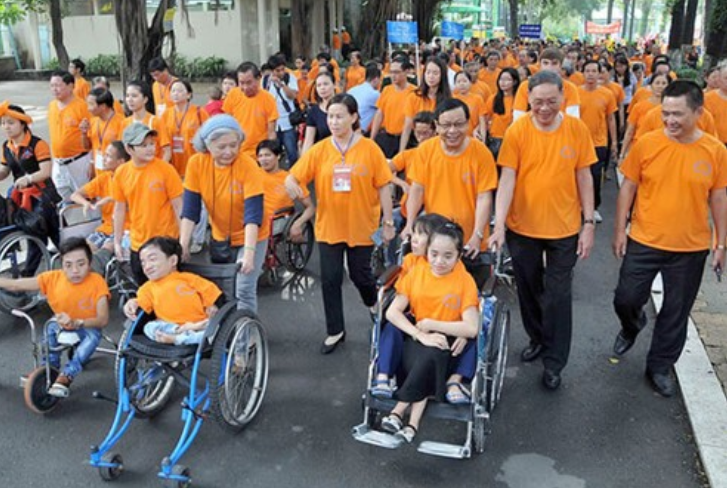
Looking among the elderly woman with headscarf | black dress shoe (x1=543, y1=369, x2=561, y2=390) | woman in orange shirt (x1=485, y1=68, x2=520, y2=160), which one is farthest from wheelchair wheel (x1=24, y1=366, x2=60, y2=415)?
woman in orange shirt (x1=485, y1=68, x2=520, y2=160)

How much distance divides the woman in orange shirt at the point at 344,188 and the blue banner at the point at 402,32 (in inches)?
288

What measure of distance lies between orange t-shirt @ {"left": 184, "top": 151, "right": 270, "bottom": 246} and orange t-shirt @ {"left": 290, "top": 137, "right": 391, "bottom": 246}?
339 millimetres

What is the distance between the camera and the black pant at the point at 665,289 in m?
3.89

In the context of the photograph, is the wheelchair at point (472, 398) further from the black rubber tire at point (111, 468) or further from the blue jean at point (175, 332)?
the black rubber tire at point (111, 468)

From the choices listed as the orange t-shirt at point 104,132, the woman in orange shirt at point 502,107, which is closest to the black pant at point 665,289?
the woman in orange shirt at point 502,107

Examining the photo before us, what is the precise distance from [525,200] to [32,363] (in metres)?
3.31

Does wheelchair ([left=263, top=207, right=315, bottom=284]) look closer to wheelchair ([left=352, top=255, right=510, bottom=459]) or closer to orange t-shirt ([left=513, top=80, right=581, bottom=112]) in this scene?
orange t-shirt ([left=513, top=80, right=581, bottom=112])

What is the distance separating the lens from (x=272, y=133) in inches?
281

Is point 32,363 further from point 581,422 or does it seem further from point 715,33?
point 715,33

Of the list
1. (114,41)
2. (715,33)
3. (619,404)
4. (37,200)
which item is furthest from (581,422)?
(114,41)

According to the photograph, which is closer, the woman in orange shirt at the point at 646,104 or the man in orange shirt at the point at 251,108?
the woman in orange shirt at the point at 646,104

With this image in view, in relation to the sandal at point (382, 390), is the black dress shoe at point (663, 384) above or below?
below

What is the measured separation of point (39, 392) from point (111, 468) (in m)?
0.82

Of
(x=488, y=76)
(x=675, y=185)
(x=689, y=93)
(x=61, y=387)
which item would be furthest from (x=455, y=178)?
(x=488, y=76)
